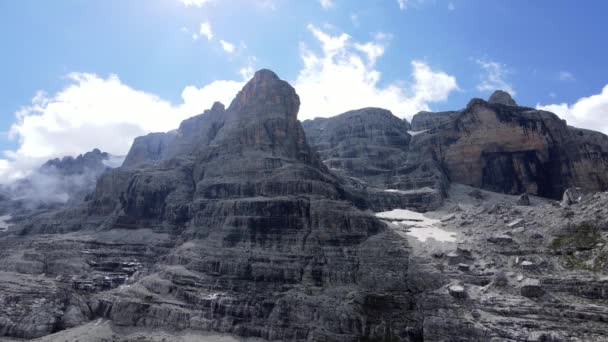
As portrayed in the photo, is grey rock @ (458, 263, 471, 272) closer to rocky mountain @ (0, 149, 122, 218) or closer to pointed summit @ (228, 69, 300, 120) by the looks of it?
pointed summit @ (228, 69, 300, 120)

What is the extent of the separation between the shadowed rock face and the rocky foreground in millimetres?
286

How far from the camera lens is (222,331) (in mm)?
54812

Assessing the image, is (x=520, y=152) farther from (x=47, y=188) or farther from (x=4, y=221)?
(x=47, y=188)

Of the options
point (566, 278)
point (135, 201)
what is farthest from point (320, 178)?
point (566, 278)

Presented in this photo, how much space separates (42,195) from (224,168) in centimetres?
13386

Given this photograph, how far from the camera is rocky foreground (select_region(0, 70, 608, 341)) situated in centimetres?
4991

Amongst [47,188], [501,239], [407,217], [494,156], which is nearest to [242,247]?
[501,239]

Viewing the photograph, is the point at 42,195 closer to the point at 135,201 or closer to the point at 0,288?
the point at 135,201

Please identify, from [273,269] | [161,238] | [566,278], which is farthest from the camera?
[161,238]

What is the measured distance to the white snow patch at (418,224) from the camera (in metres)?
73.4

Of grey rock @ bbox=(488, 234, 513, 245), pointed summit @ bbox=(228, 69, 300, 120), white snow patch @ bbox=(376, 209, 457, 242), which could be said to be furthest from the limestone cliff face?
grey rock @ bbox=(488, 234, 513, 245)

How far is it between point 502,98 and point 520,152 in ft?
104

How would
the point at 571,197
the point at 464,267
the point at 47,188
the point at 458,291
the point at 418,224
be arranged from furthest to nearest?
the point at 47,188 < the point at 418,224 < the point at 571,197 < the point at 464,267 < the point at 458,291

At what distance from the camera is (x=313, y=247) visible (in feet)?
215
